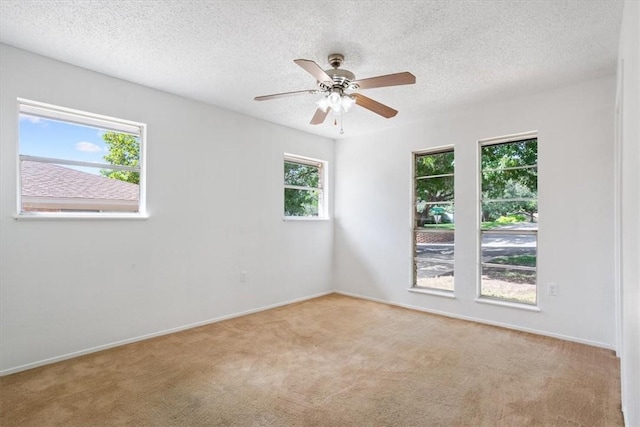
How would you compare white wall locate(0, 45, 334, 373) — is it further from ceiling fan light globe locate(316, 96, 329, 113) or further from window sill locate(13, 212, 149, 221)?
ceiling fan light globe locate(316, 96, 329, 113)

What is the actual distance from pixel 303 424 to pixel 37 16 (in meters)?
3.20

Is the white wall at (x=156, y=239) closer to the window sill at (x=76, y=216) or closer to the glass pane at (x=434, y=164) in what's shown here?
the window sill at (x=76, y=216)

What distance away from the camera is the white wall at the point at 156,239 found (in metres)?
2.77

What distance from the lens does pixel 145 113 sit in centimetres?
351

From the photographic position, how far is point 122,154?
342 cm

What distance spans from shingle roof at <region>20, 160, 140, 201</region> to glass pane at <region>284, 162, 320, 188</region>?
2201mm

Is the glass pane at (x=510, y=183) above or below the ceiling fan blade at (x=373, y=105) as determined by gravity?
below

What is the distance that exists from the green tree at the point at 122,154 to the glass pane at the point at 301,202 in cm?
210

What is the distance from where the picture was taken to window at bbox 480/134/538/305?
12.4 feet

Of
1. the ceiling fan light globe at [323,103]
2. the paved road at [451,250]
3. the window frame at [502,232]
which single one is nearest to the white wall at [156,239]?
the paved road at [451,250]

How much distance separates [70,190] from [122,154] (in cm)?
58

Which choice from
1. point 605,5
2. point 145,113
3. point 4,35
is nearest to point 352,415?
point 605,5

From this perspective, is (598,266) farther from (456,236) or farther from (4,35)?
(4,35)

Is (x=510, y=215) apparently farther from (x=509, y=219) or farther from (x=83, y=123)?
(x=83, y=123)
